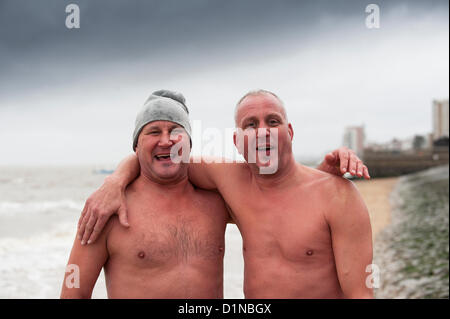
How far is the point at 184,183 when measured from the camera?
285cm

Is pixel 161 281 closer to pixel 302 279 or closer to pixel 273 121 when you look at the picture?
pixel 302 279

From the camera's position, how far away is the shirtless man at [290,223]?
2.47 m

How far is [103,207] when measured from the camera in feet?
8.45

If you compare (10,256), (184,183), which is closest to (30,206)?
(10,256)

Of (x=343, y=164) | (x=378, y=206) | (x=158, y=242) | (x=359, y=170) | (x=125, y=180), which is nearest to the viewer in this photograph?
(x=359, y=170)

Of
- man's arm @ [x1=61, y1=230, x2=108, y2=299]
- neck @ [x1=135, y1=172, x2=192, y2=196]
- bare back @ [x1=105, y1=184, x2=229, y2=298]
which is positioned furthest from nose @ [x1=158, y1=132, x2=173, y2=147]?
man's arm @ [x1=61, y1=230, x2=108, y2=299]

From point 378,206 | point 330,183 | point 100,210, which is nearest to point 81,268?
point 100,210

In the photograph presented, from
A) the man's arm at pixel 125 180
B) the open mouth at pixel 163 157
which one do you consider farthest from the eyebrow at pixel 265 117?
the open mouth at pixel 163 157

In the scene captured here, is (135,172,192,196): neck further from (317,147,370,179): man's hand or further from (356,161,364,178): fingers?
(356,161,364,178): fingers

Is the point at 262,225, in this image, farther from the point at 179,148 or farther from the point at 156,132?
the point at 156,132

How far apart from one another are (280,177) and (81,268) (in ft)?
5.01

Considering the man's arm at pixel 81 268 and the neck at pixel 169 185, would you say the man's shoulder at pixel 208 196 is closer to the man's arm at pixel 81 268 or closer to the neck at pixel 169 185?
the neck at pixel 169 185

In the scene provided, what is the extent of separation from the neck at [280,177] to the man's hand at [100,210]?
976mm
